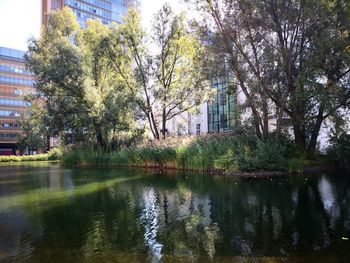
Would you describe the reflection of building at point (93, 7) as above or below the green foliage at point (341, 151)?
above

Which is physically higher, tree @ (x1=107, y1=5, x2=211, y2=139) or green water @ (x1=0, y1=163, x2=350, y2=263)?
tree @ (x1=107, y1=5, x2=211, y2=139)

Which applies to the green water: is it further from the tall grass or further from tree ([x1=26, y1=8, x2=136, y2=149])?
tree ([x1=26, y1=8, x2=136, y2=149])

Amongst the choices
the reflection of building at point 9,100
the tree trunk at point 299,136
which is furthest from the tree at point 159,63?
the reflection of building at point 9,100

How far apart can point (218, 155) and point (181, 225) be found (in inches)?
444

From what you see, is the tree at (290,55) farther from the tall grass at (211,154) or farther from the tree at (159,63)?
the tree at (159,63)

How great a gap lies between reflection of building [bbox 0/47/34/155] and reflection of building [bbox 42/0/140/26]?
17341 millimetres

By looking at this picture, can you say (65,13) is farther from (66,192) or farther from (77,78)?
(66,192)

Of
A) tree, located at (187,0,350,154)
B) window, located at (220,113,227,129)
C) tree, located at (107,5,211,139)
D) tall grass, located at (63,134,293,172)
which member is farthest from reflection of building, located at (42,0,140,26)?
tree, located at (187,0,350,154)

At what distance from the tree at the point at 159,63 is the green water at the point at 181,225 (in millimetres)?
18097

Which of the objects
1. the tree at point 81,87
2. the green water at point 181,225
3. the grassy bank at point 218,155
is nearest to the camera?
the green water at point 181,225

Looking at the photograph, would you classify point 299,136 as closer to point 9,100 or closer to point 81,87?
point 81,87

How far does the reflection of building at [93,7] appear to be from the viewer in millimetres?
94812

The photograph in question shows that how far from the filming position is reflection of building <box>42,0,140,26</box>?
9481 centimetres

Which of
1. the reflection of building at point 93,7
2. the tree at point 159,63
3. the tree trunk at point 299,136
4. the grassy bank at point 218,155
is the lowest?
the grassy bank at point 218,155
